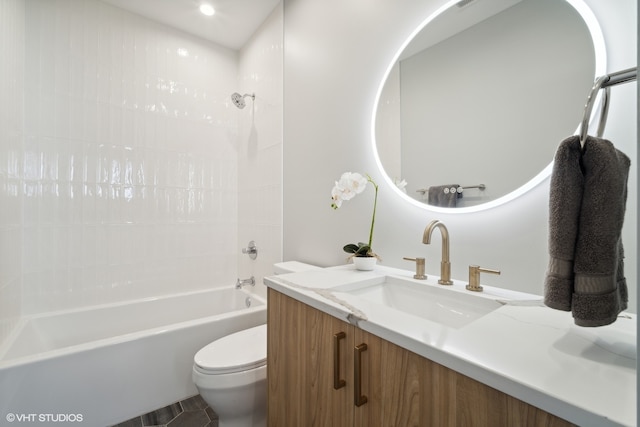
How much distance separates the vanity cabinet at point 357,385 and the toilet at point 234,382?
0.80 feet

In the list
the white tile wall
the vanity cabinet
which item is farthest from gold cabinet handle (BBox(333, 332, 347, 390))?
the white tile wall

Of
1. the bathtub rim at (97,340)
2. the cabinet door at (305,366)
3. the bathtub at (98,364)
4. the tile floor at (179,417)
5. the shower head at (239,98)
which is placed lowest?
the tile floor at (179,417)

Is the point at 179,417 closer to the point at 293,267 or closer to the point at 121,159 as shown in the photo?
the point at 293,267

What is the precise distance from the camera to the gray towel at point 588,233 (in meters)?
0.45

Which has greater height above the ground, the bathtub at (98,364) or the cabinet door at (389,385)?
the cabinet door at (389,385)

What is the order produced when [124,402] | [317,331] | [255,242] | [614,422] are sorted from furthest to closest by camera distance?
[255,242], [124,402], [317,331], [614,422]

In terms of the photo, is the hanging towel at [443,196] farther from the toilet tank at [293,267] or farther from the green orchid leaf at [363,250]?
the toilet tank at [293,267]

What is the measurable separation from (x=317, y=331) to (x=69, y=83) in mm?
2395

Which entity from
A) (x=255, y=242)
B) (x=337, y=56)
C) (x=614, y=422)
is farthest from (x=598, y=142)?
(x=255, y=242)

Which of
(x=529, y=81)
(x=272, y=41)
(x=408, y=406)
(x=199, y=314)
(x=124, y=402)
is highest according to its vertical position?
(x=272, y=41)

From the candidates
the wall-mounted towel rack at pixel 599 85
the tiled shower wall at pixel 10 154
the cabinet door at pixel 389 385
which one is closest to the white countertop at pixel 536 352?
the cabinet door at pixel 389 385

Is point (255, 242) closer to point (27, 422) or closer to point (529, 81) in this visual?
point (27, 422)

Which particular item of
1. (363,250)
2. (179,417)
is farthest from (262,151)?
(179,417)

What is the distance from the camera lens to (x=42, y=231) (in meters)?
1.82
